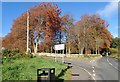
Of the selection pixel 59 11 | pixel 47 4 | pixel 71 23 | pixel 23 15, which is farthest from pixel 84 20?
pixel 23 15

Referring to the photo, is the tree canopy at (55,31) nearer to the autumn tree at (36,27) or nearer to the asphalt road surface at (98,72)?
the autumn tree at (36,27)

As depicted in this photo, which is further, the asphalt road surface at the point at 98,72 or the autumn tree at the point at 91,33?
the autumn tree at the point at 91,33

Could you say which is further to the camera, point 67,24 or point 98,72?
point 67,24

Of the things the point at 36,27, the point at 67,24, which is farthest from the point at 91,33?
the point at 36,27

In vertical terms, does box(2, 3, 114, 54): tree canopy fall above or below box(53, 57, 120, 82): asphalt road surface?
above

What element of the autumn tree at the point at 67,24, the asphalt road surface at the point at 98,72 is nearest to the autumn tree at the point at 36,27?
the autumn tree at the point at 67,24

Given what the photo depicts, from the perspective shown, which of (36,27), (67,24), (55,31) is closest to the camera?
(36,27)

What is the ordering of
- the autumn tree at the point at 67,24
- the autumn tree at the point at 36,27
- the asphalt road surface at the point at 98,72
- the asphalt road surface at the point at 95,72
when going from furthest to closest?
the autumn tree at the point at 67,24
the autumn tree at the point at 36,27
the asphalt road surface at the point at 98,72
the asphalt road surface at the point at 95,72

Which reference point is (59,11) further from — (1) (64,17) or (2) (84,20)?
(2) (84,20)

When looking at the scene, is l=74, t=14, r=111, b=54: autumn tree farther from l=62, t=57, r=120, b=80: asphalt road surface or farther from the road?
the road

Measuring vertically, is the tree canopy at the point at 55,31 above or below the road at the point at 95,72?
above

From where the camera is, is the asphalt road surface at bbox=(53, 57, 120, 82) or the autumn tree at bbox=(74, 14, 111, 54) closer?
the asphalt road surface at bbox=(53, 57, 120, 82)

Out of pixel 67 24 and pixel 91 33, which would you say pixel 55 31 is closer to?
pixel 67 24

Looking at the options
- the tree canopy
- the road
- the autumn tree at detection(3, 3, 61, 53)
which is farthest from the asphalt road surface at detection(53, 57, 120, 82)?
the autumn tree at detection(3, 3, 61, 53)
